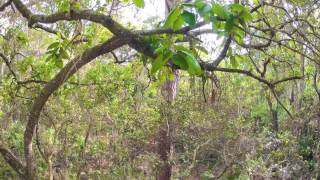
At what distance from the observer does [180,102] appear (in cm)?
682

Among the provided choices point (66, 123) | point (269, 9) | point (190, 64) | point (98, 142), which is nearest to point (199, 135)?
point (98, 142)

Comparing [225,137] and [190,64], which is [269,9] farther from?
[225,137]

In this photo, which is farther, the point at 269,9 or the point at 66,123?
the point at 66,123

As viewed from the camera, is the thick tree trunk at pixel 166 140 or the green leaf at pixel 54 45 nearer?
the green leaf at pixel 54 45

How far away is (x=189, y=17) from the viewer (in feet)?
5.30

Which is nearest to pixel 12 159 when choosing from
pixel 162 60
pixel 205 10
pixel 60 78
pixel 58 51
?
pixel 60 78

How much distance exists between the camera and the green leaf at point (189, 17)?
1.61 metres

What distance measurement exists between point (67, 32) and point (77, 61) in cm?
84

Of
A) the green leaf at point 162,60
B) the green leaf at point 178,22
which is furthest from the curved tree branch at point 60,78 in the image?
the green leaf at point 178,22

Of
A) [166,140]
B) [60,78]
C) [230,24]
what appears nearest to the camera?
[230,24]

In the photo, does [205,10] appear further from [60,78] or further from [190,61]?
[60,78]

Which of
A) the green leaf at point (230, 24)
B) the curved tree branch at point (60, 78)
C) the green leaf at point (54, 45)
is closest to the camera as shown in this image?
the green leaf at point (230, 24)

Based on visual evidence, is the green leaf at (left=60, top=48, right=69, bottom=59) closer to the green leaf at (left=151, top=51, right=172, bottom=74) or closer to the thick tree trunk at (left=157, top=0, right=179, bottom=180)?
the green leaf at (left=151, top=51, right=172, bottom=74)

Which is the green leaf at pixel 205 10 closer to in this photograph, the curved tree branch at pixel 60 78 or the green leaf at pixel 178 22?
the green leaf at pixel 178 22
